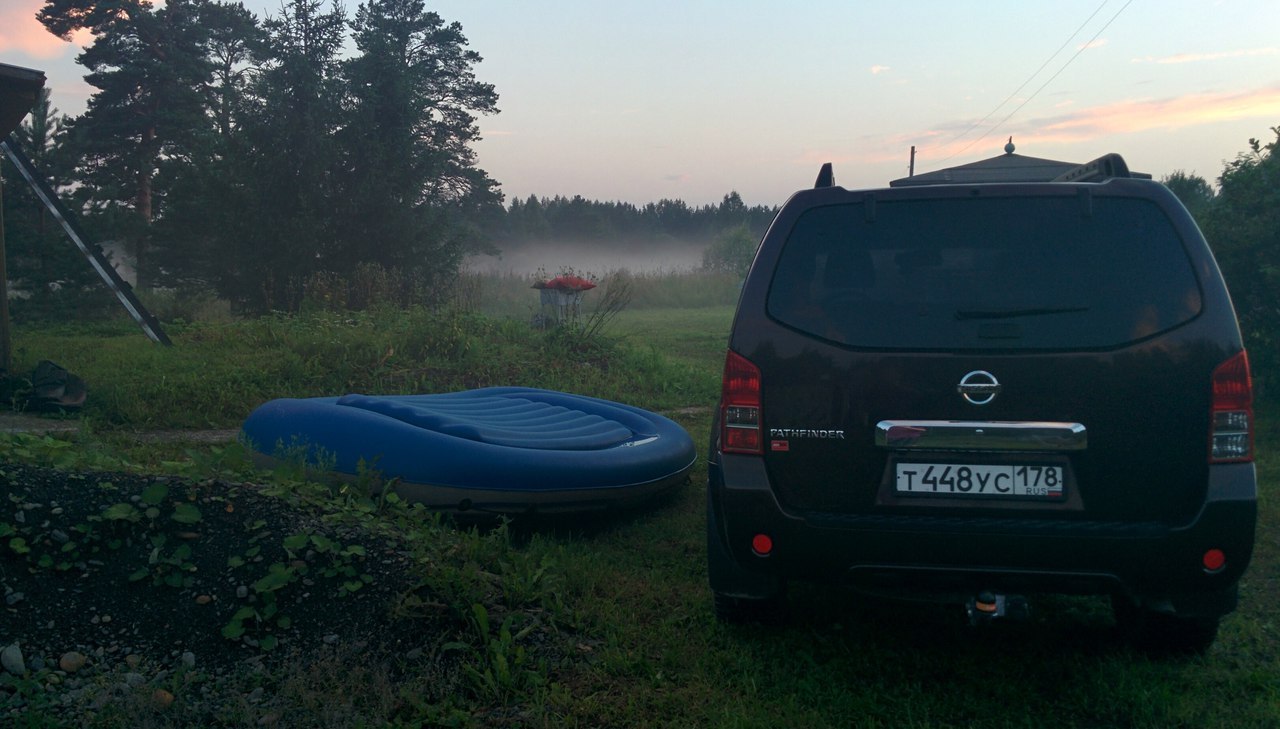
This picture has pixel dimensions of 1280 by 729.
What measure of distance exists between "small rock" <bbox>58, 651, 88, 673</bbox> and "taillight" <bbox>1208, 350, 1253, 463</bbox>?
374 centimetres

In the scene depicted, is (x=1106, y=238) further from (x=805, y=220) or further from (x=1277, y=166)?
(x=1277, y=166)

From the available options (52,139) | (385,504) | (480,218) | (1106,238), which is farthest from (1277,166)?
(480,218)

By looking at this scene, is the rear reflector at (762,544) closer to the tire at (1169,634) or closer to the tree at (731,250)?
the tire at (1169,634)

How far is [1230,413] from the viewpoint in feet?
10.0

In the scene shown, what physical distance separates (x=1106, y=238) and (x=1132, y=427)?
64cm

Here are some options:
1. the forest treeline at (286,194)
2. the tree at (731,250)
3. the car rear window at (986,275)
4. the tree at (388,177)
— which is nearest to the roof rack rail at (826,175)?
the car rear window at (986,275)

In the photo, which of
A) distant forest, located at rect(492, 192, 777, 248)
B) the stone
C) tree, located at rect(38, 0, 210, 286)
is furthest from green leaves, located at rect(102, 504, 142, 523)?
distant forest, located at rect(492, 192, 777, 248)

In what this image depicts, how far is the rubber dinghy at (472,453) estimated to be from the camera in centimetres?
500

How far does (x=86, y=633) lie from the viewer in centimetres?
331

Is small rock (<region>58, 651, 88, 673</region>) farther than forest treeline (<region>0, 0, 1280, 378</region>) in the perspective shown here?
No

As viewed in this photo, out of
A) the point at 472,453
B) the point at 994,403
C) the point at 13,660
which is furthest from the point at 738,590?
the point at 13,660

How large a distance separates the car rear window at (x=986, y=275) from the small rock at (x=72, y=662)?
2606mm

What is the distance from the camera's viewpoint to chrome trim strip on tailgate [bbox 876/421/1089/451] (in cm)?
310

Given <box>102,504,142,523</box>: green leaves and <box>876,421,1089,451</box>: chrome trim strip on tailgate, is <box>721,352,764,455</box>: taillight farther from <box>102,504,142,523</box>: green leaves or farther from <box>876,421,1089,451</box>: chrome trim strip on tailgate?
<box>102,504,142,523</box>: green leaves
